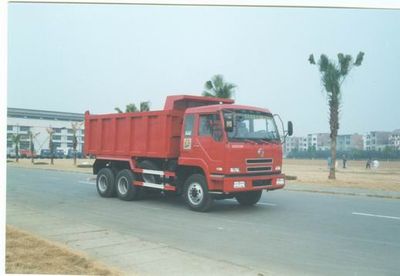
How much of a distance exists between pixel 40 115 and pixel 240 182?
5.15m

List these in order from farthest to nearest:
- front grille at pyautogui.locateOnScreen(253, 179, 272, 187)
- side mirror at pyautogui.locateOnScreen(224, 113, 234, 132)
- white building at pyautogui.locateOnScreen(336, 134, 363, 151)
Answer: white building at pyautogui.locateOnScreen(336, 134, 363, 151), front grille at pyautogui.locateOnScreen(253, 179, 272, 187), side mirror at pyautogui.locateOnScreen(224, 113, 234, 132)

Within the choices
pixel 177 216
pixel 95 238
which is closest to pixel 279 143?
pixel 177 216

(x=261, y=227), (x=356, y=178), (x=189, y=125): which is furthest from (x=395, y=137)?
(x=261, y=227)

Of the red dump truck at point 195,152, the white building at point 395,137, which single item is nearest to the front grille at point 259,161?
the red dump truck at point 195,152

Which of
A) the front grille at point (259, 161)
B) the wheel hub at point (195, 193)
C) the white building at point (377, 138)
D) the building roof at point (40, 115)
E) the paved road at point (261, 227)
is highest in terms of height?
the white building at point (377, 138)

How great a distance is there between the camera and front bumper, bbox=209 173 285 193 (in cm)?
1023

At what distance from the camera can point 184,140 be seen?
1138 cm

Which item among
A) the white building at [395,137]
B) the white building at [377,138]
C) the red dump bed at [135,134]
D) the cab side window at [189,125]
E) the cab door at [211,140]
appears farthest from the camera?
the white building at [377,138]

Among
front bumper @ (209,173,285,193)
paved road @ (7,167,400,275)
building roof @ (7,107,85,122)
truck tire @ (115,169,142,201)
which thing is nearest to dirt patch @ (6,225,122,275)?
paved road @ (7,167,400,275)

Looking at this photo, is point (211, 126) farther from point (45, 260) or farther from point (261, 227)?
point (45, 260)

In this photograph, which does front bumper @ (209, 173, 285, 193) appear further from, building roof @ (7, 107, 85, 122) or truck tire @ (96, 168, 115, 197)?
truck tire @ (96, 168, 115, 197)

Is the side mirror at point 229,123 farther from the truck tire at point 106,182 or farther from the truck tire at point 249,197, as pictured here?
the truck tire at point 106,182

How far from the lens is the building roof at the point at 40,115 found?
8.24 meters

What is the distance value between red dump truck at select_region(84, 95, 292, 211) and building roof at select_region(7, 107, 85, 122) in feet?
4.76
